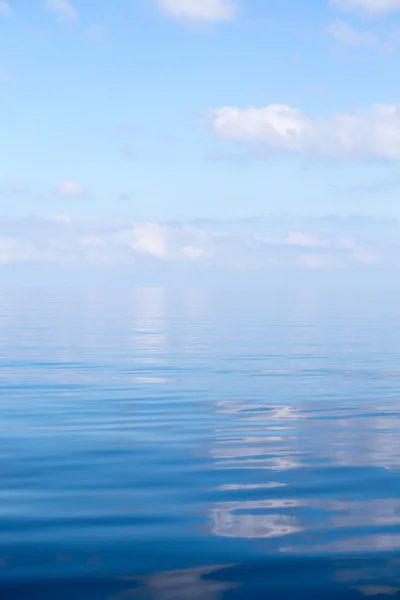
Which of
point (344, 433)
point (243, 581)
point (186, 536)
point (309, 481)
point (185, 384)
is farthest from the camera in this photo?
point (185, 384)

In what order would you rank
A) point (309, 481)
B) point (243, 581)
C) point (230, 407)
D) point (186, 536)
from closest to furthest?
point (243, 581) < point (186, 536) < point (309, 481) < point (230, 407)

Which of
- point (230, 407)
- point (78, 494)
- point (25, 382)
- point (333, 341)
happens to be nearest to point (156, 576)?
point (78, 494)

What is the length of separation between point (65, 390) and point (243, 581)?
45.5 feet

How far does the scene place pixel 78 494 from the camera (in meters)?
10.0

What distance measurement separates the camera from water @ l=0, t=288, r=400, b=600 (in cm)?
729

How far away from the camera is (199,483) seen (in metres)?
10.8

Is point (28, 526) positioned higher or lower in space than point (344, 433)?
lower

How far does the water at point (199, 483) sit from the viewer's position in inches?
287

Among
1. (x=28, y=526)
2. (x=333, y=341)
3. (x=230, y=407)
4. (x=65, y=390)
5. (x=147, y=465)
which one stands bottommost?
(x=28, y=526)

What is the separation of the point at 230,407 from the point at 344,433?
153 inches

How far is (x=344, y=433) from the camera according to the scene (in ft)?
48.0

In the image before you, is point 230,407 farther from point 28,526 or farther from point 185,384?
point 28,526

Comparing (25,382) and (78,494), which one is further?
(25,382)

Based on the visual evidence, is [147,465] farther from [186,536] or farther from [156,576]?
[156,576]
